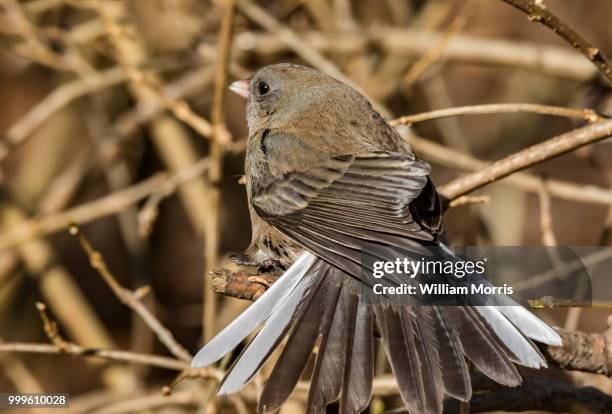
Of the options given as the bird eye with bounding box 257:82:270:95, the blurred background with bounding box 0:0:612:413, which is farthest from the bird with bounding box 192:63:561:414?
the blurred background with bounding box 0:0:612:413

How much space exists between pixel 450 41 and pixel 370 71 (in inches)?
20.4

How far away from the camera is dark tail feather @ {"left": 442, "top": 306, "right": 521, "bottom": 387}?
92.2 inches

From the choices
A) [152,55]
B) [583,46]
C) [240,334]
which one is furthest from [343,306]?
[152,55]

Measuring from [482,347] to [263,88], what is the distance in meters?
1.59

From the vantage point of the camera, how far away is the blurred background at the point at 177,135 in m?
3.94

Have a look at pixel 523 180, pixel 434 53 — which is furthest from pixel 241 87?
pixel 523 180

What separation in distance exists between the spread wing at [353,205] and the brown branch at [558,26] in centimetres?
60

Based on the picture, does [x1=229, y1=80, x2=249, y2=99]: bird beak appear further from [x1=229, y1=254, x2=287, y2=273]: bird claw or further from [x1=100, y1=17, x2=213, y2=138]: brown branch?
[x1=229, y1=254, x2=287, y2=273]: bird claw

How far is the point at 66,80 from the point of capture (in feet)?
17.6

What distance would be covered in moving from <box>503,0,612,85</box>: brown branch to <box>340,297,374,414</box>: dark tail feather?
940 mm

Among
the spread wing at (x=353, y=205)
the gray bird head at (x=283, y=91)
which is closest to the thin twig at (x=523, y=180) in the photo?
the gray bird head at (x=283, y=91)

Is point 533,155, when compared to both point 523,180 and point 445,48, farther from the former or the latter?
point 445,48

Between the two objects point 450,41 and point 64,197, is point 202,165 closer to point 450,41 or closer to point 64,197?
point 64,197

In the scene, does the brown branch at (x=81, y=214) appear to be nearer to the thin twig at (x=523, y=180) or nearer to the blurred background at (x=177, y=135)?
the blurred background at (x=177, y=135)
